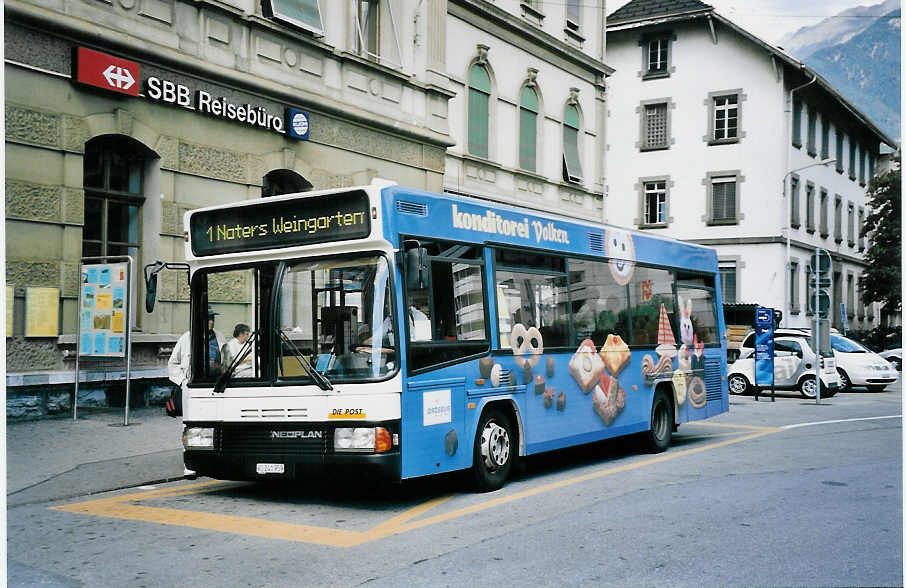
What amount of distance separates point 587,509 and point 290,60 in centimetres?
1161

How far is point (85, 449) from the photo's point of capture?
11.8m

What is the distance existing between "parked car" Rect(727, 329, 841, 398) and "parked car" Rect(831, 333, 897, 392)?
55.3 inches

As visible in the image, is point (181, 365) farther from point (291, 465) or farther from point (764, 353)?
point (764, 353)

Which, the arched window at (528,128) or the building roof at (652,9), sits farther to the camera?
the building roof at (652,9)

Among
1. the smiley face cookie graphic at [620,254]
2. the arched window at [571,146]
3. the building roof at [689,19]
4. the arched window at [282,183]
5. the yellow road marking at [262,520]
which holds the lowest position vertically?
the yellow road marking at [262,520]

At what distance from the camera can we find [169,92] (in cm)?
1539

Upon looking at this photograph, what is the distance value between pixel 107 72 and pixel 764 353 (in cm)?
1725

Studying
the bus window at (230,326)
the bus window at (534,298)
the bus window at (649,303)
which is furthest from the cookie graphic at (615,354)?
the bus window at (230,326)

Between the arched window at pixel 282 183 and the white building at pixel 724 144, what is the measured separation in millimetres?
29425

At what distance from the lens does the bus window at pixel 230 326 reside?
892 centimetres

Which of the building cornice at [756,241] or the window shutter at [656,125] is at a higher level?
the window shutter at [656,125]

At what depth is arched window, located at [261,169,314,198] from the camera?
18.1 metres

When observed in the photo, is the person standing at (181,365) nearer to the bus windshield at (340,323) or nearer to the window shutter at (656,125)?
the bus windshield at (340,323)

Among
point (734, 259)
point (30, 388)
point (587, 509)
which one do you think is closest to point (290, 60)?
point (30, 388)
